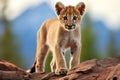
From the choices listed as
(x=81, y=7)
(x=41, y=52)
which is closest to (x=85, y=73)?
(x=81, y=7)

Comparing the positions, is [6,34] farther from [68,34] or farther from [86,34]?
[68,34]

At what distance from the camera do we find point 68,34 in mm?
19781

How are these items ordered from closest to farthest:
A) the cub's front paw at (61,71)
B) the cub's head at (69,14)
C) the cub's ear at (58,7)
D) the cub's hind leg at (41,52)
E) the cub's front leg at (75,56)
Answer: the cub's front paw at (61,71) → the cub's head at (69,14) → the cub's front leg at (75,56) → the cub's ear at (58,7) → the cub's hind leg at (41,52)

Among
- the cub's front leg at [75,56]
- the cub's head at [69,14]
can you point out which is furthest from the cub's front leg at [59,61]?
the cub's head at [69,14]

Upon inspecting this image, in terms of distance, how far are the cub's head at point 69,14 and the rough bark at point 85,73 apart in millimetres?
1484

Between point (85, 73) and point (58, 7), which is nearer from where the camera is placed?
point (85, 73)

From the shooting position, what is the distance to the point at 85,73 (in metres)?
17.4

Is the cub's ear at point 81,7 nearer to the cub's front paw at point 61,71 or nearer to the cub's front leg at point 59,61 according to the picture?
the cub's front leg at point 59,61

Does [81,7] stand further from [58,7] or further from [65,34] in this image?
[65,34]

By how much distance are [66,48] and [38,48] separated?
207 centimetres

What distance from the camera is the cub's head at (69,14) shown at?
19188mm

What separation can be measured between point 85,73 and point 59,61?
1944mm

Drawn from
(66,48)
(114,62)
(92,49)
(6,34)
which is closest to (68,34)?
(66,48)

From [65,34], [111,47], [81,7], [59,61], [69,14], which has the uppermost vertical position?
[81,7]
